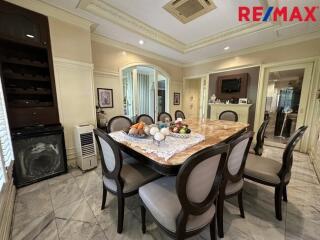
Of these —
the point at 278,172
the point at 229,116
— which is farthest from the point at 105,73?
the point at 278,172

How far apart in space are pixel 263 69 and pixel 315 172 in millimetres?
2687

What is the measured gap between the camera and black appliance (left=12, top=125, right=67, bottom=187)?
1909mm

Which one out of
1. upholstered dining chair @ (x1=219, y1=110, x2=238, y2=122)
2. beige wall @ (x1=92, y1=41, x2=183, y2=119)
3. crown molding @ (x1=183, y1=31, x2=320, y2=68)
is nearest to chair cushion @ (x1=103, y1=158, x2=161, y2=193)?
beige wall @ (x1=92, y1=41, x2=183, y2=119)

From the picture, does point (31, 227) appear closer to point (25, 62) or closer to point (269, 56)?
point (25, 62)

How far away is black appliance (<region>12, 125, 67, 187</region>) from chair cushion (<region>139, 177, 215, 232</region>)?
1858 millimetres

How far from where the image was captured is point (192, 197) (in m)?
0.87

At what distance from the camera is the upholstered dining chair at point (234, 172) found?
3.69 ft

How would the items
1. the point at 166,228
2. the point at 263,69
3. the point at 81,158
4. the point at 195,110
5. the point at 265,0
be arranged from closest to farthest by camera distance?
the point at 166,228
the point at 265,0
the point at 81,158
the point at 263,69
the point at 195,110

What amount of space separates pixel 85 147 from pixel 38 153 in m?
0.63

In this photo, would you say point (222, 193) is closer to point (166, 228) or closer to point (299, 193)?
point (166, 228)

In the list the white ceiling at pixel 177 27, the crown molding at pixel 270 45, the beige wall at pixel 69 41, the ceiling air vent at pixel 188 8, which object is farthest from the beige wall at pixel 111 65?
the crown molding at pixel 270 45

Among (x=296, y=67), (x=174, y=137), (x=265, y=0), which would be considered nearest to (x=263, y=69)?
(x=296, y=67)

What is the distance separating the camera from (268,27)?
9.22 ft

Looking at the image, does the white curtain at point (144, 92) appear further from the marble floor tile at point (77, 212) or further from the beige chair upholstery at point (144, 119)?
the marble floor tile at point (77, 212)
